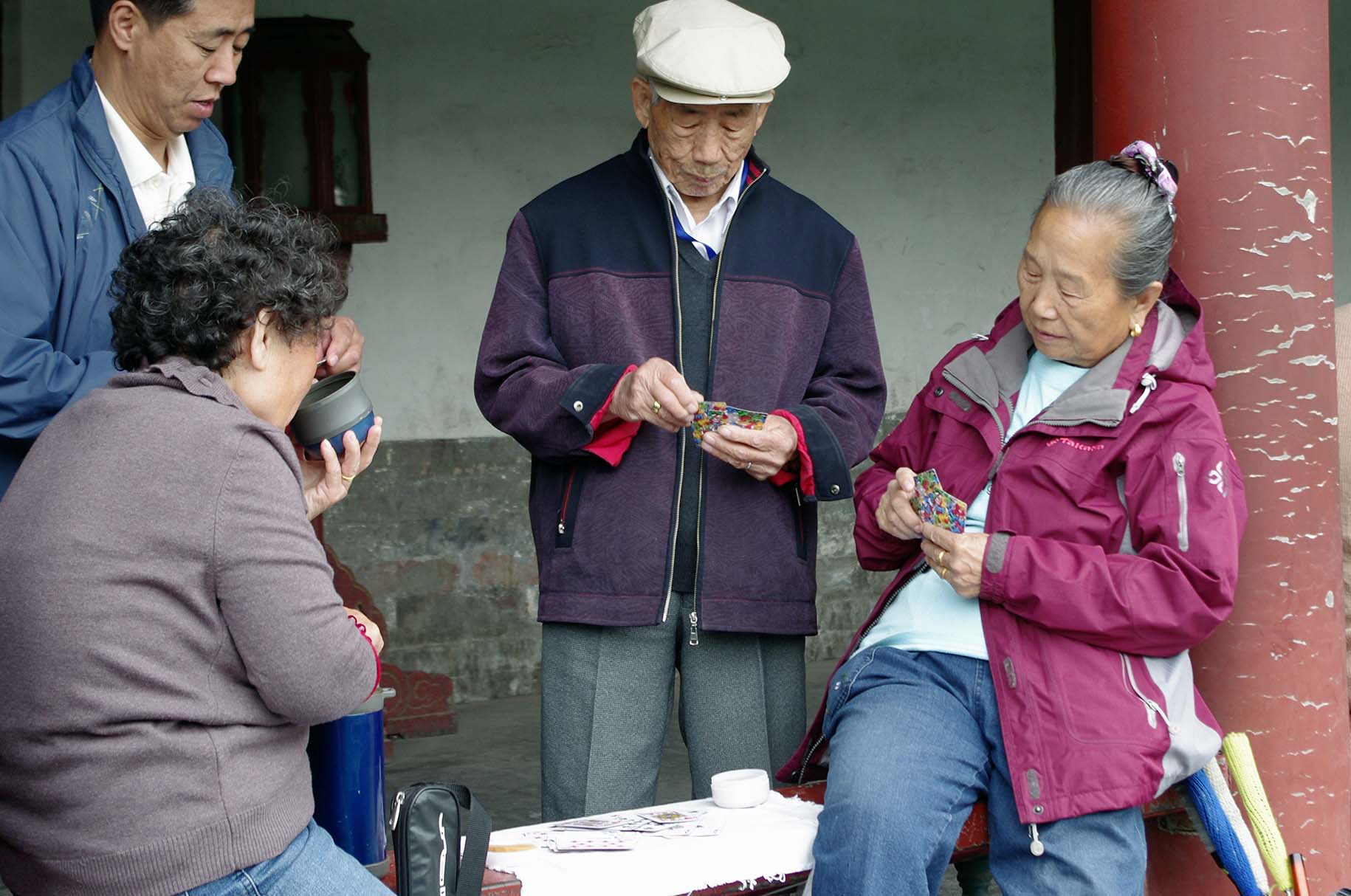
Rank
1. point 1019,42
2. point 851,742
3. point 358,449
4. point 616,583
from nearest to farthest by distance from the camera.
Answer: point 358,449
point 851,742
point 616,583
point 1019,42

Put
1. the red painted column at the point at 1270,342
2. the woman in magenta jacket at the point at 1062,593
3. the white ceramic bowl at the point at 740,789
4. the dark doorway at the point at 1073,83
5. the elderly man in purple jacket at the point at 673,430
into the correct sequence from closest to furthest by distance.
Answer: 1. the woman in magenta jacket at the point at 1062,593
2. the white ceramic bowl at the point at 740,789
3. the elderly man in purple jacket at the point at 673,430
4. the red painted column at the point at 1270,342
5. the dark doorway at the point at 1073,83

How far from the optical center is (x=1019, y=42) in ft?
22.0

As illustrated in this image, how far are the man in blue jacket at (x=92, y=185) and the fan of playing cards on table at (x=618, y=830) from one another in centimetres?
86

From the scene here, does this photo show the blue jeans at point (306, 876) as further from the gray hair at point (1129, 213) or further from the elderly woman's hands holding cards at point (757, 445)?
the gray hair at point (1129, 213)

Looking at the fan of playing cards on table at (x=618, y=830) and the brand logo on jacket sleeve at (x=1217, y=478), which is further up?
the brand logo on jacket sleeve at (x=1217, y=478)

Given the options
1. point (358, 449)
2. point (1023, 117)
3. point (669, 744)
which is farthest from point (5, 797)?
point (1023, 117)

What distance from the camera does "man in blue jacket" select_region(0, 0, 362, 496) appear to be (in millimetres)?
2266

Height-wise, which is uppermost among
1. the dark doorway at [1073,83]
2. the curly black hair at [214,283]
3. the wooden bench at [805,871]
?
the dark doorway at [1073,83]

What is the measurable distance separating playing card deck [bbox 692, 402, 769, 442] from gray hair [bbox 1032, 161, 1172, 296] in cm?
63

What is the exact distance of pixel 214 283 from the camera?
6.34 feet

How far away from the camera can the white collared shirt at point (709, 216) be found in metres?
2.82

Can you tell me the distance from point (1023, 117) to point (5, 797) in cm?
582

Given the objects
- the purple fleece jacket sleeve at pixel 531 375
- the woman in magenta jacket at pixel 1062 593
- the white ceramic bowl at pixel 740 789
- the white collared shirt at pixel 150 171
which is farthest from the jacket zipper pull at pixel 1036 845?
the white collared shirt at pixel 150 171

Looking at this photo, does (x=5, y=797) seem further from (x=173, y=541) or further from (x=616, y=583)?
(x=616, y=583)
